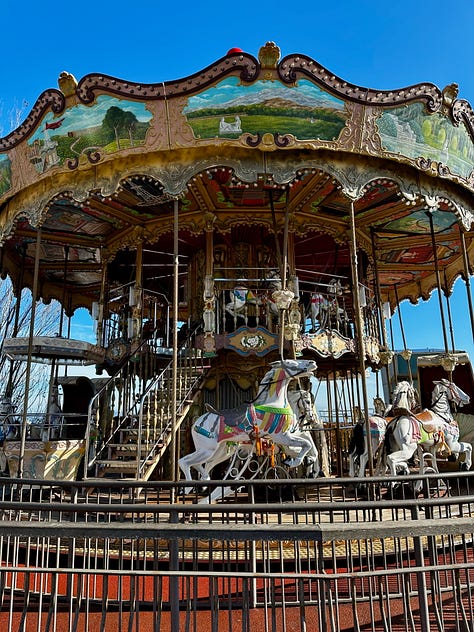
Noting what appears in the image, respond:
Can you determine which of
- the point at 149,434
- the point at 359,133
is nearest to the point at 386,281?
the point at 359,133

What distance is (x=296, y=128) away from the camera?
848 cm

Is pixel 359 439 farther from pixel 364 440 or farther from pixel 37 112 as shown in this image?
pixel 37 112

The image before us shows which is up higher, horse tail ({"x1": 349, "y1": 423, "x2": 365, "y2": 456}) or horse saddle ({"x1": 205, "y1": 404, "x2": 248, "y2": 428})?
horse saddle ({"x1": 205, "y1": 404, "x2": 248, "y2": 428})

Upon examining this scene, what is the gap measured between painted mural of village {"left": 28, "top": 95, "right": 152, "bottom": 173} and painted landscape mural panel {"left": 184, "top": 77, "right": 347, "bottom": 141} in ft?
3.07

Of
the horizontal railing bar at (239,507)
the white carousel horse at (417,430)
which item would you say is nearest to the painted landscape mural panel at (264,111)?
the white carousel horse at (417,430)

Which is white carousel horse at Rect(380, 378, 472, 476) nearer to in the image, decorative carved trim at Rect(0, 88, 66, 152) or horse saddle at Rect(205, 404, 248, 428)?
horse saddle at Rect(205, 404, 248, 428)

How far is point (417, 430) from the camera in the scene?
366 inches

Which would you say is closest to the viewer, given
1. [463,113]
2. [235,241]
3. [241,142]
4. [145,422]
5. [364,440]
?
[241,142]

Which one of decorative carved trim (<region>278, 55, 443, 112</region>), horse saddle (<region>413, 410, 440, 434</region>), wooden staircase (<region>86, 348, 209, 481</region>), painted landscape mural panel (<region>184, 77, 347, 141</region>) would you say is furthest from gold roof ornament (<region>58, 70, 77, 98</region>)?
horse saddle (<region>413, 410, 440, 434</region>)

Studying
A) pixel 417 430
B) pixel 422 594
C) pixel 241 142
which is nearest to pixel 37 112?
pixel 241 142

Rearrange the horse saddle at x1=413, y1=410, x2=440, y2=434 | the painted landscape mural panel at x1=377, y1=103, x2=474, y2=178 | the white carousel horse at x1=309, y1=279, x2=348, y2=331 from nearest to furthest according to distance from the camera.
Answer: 1. the painted landscape mural panel at x1=377, y1=103, x2=474, y2=178
2. the horse saddle at x1=413, y1=410, x2=440, y2=434
3. the white carousel horse at x1=309, y1=279, x2=348, y2=331

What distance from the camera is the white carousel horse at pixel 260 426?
8461 mm

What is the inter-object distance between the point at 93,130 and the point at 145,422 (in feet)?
18.8

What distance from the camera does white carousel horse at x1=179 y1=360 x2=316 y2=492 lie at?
27.8ft
